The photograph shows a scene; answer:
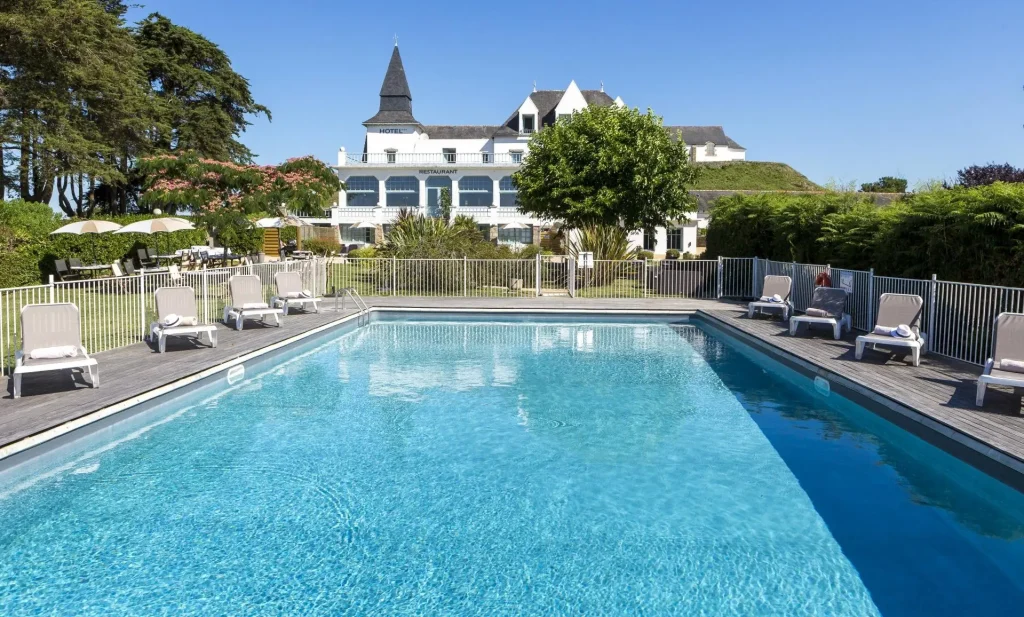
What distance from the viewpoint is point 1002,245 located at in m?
9.77

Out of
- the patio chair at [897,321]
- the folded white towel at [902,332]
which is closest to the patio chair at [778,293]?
the patio chair at [897,321]

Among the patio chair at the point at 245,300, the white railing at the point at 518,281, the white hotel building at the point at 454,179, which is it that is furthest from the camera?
the white hotel building at the point at 454,179

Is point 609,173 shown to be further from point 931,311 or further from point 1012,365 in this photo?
point 1012,365

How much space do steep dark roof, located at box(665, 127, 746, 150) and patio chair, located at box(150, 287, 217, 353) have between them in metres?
75.4

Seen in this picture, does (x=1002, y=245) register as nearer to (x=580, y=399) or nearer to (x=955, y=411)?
(x=955, y=411)

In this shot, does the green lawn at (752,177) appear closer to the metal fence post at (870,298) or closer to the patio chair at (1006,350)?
the metal fence post at (870,298)

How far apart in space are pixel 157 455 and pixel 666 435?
16.8ft

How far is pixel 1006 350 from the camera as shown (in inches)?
290

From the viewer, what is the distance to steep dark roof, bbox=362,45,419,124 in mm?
53156

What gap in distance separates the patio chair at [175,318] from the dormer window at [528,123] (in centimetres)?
4155

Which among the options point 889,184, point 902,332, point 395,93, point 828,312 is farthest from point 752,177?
point 902,332

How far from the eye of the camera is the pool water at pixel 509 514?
4.14m

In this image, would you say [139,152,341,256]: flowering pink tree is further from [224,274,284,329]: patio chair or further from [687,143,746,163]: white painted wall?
[687,143,746,163]: white painted wall

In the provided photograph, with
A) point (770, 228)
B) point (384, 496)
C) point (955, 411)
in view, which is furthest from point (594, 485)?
point (770, 228)
